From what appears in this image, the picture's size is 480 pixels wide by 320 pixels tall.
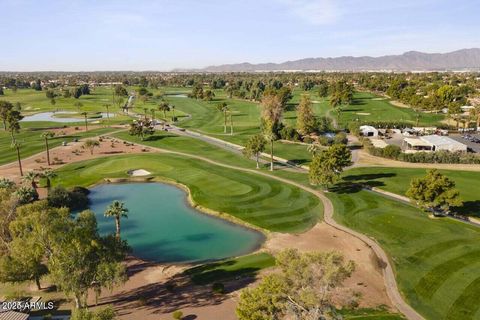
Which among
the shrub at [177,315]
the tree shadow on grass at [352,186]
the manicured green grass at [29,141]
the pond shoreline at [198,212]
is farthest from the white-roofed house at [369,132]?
the shrub at [177,315]

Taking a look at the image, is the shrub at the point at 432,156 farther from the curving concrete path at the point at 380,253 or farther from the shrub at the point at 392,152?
the curving concrete path at the point at 380,253

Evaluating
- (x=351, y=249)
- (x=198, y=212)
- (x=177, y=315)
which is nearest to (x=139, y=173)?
(x=198, y=212)

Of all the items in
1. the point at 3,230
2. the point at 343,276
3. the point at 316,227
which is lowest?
the point at 316,227

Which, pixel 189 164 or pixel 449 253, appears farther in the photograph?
pixel 189 164

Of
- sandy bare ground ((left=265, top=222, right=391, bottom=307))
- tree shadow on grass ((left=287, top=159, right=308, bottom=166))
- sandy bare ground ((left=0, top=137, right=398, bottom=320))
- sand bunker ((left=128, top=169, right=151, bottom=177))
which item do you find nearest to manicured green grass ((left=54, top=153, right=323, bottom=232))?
sand bunker ((left=128, top=169, right=151, bottom=177))

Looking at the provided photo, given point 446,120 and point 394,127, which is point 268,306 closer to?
point 394,127

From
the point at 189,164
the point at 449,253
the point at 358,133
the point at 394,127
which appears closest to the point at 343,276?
the point at 449,253

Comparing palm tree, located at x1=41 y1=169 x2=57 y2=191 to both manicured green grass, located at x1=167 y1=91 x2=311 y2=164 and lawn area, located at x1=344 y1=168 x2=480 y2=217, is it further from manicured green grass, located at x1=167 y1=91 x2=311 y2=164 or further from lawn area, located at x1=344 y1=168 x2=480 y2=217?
lawn area, located at x1=344 y1=168 x2=480 y2=217
